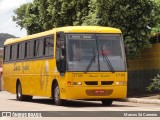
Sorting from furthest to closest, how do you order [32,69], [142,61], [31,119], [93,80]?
1. [142,61]
2. [32,69]
3. [93,80]
4. [31,119]

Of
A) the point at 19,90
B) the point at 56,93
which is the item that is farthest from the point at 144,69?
the point at 56,93

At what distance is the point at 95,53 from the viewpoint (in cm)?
2258

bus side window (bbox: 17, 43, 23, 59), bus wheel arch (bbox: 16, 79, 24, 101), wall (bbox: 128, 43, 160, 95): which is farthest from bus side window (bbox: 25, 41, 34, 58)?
wall (bbox: 128, 43, 160, 95)

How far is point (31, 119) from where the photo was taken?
15820 millimetres

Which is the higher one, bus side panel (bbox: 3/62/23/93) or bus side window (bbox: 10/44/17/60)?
bus side window (bbox: 10/44/17/60)

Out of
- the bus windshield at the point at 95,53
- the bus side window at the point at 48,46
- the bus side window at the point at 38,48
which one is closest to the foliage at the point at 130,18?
the bus side window at the point at 38,48

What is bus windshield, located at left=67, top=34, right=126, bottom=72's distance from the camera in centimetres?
2231

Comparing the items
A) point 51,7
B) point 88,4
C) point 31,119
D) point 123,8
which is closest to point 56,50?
point 31,119

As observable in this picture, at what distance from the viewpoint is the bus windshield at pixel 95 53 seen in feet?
73.2

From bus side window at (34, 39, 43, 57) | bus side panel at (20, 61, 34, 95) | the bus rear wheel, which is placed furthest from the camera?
the bus rear wheel

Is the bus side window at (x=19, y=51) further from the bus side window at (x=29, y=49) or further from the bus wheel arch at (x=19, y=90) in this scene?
the bus wheel arch at (x=19, y=90)

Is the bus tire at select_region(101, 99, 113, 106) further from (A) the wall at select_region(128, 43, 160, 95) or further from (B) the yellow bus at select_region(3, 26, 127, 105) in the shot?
(A) the wall at select_region(128, 43, 160, 95)

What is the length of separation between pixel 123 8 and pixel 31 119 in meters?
17.5

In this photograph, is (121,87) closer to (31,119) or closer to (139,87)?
(31,119)
